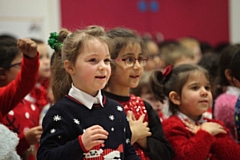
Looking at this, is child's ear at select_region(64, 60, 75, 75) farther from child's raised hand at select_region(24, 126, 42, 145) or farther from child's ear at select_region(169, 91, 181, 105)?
child's ear at select_region(169, 91, 181, 105)

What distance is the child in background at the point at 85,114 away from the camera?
6.99 ft

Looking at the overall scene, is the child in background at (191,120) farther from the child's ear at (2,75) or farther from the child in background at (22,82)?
the child's ear at (2,75)

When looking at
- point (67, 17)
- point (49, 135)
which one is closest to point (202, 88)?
point (49, 135)

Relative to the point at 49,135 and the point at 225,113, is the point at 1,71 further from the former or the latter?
the point at 225,113

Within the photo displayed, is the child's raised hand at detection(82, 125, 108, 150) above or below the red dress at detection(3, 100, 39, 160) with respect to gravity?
above

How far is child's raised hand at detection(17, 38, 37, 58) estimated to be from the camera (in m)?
2.58

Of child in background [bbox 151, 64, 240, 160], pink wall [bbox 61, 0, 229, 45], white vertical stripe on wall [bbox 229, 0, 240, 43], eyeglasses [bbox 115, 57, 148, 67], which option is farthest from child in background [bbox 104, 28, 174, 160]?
white vertical stripe on wall [bbox 229, 0, 240, 43]

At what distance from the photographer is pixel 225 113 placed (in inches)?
130

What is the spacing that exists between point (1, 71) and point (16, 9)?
3.27 m

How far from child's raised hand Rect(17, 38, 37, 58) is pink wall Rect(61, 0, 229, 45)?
14.2 ft

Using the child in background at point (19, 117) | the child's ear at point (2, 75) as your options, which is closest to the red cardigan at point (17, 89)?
the child in background at point (19, 117)

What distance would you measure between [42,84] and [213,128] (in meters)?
1.46

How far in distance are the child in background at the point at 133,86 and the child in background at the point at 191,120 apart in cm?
12

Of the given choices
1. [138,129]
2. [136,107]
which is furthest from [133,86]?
[138,129]
